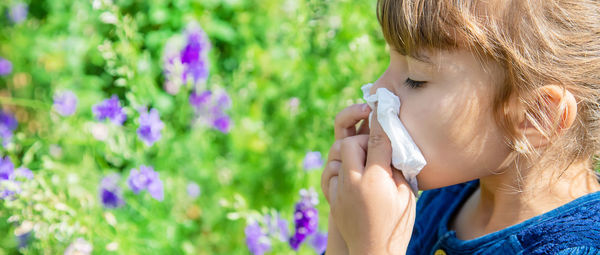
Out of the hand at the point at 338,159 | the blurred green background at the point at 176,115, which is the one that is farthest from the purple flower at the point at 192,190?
the hand at the point at 338,159

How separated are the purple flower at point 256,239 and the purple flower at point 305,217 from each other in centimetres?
16

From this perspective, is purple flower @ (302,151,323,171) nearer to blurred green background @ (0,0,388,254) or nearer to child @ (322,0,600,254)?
blurred green background @ (0,0,388,254)

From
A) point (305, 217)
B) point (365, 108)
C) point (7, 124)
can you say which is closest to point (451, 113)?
point (365, 108)

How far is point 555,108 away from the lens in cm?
111

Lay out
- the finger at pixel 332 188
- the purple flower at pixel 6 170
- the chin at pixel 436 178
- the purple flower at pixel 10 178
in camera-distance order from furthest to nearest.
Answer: the purple flower at pixel 6 170 → the purple flower at pixel 10 178 → the finger at pixel 332 188 → the chin at pixel 436 178

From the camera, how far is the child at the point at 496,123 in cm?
108

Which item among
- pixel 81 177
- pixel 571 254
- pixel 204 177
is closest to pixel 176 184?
pixel 204 177

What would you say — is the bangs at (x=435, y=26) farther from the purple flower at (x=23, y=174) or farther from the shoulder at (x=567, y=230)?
the purple flower at (x=23, y=174)

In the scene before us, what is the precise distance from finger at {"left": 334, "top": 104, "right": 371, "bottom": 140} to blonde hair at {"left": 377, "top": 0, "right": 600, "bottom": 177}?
0.22m

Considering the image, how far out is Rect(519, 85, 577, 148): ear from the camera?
1.10 meters

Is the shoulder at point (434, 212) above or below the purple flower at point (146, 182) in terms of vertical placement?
above

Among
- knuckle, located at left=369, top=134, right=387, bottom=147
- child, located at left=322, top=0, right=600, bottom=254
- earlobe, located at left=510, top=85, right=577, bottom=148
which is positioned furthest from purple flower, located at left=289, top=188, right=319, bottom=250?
earlobe, located at left=510, top=85, right=577, bottom=148

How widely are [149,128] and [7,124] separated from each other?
837 millimetres

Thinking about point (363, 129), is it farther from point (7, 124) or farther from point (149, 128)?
point (7, 124)
